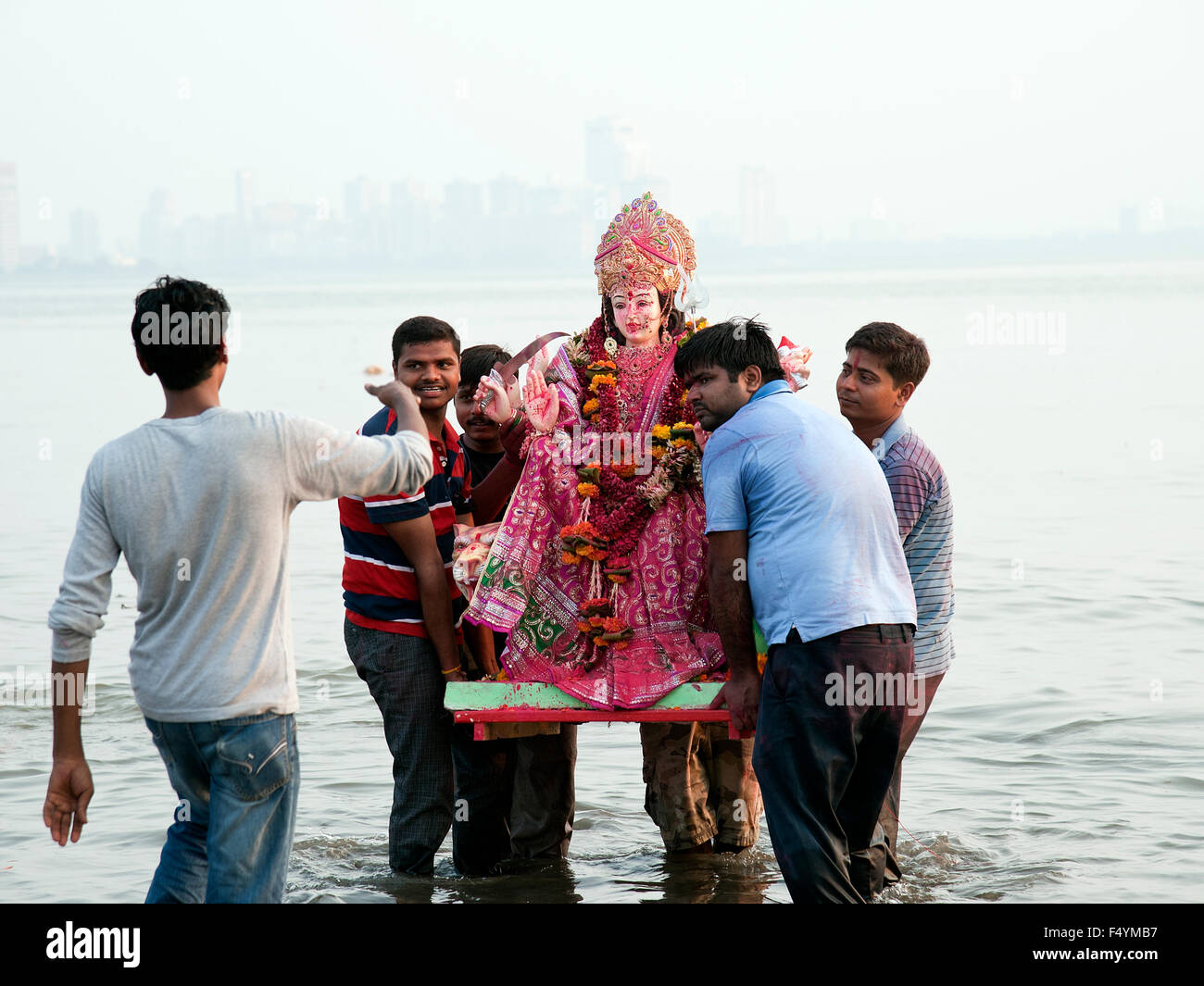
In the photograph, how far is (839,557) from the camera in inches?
176

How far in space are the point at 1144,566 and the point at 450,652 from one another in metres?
8.97

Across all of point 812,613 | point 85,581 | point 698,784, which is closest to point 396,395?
point 85,581

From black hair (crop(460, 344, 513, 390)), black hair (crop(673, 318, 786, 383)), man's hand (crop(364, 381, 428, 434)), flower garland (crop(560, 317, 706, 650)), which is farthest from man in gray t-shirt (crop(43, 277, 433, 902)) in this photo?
black hair (crop(460, 344, 513, 390))

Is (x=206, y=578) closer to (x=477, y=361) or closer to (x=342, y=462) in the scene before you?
(x=342, y=462)

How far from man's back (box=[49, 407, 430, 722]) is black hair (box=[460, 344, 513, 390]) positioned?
2.53 m

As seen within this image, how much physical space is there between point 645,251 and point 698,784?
7.37ft

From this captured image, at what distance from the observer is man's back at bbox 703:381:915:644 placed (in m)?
4.45

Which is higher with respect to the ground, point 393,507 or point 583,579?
point 393,507

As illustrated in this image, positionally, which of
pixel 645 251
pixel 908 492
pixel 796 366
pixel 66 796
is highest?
pixel 645 251

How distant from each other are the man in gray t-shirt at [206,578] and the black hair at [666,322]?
7.26ft

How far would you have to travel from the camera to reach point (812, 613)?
4.44 metres

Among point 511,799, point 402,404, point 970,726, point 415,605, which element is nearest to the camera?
point 402,404

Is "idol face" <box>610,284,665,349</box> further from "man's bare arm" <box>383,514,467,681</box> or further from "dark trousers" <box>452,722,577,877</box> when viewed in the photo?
"dark trousers" <box>452,722,577,877</box>
